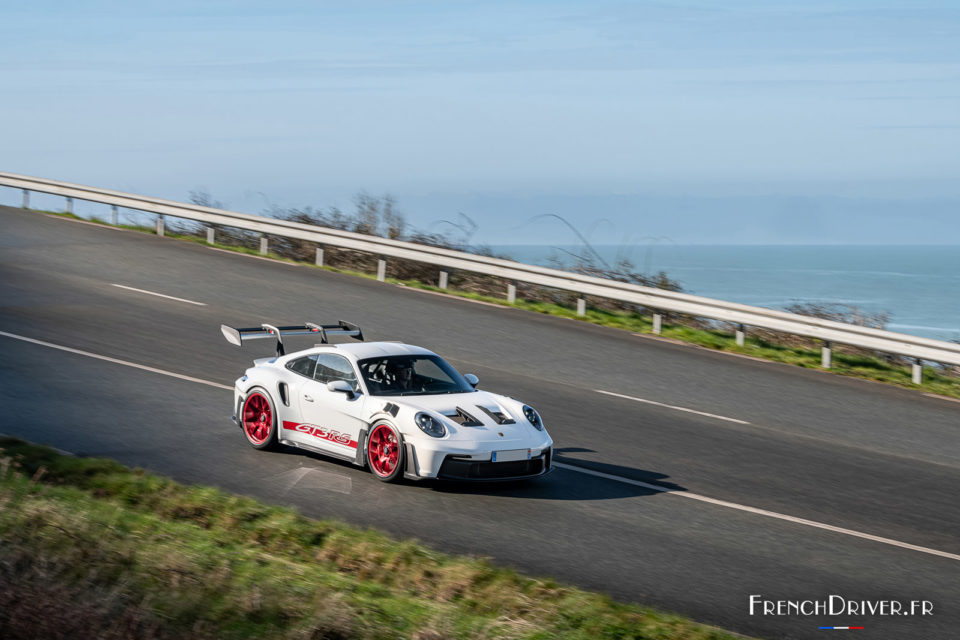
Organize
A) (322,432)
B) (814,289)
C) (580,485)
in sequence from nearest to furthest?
1. (580,485)
2. (322,432)
3. (814,289)

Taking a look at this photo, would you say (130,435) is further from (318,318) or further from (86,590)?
(318,318)

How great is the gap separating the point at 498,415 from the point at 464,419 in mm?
403

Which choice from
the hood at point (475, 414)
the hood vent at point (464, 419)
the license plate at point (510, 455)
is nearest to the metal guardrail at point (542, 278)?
the hood at point (475, 414)

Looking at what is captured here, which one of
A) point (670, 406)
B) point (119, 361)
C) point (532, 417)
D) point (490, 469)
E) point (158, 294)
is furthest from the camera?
point (158, 294)

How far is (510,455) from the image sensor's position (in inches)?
409

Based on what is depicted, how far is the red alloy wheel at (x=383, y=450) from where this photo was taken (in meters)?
10.5

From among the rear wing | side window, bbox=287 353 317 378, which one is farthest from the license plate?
the rear wing

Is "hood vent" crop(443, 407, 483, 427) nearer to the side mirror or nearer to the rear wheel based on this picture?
the side mirror

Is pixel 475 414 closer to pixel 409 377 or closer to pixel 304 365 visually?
pixel 409 377

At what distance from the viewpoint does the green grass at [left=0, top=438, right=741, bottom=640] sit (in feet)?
20.3

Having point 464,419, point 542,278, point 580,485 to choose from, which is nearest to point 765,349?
point 542,278

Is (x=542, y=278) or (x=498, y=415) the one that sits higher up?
(x=542, y=278)

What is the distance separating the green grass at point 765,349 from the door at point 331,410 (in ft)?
33.2

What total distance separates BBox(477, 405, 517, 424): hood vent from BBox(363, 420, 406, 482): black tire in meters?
0.98
